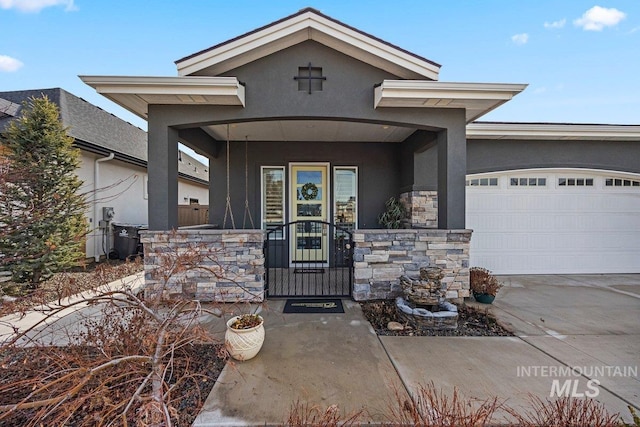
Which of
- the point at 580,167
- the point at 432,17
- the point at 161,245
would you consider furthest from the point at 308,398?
the point at 432,17

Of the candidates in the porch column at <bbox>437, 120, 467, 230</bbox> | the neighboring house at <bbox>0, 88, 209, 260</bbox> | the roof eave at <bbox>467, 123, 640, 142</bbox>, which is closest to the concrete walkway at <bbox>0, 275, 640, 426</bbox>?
the porch column at <bbox>437, 120, 467, 230</bbox>

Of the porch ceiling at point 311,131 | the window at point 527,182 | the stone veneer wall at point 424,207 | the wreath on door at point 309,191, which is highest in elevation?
the porch ceiling at point 311,131

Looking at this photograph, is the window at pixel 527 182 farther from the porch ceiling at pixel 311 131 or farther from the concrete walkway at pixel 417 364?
the concrete walkway at pixel 417 364

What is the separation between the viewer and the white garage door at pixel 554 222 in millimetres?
6270

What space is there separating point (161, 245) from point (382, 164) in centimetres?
499

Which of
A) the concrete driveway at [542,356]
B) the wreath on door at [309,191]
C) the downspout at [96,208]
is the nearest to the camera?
the concrete driveway at [542,356]

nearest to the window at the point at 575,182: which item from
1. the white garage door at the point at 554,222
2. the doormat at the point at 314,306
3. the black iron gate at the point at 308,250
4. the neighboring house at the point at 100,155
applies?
the white garage door at the point at 554,222

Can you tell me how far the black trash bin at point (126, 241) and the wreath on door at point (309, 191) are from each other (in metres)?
4.93

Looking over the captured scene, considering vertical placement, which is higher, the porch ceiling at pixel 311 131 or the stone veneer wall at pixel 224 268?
the porch ceiling at pixel 311 131

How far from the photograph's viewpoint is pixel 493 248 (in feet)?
20.6

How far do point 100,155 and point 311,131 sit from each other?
19.9ft

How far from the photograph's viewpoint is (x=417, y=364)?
272 centimetres

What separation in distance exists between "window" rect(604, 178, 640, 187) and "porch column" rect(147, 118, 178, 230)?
30.7 feet

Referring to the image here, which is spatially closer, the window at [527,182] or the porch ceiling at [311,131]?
the porch ceiling at [311,131]
